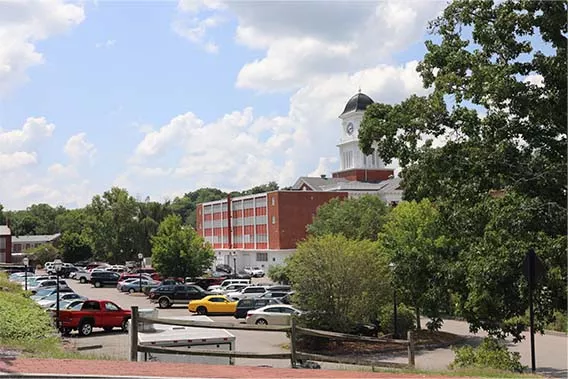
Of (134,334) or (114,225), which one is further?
(114,225)

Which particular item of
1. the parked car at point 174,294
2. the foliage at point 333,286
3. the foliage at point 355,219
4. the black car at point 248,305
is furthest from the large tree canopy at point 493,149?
the foliage at point 355,219

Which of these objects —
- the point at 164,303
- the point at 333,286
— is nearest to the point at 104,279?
the point at 164,303

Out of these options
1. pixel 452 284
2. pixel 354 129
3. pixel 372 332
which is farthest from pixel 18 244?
pixel 452 284

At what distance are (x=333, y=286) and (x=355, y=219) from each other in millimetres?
30713

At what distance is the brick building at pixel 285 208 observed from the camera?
79750 millimetres

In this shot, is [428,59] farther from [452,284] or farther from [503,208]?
[452,284]

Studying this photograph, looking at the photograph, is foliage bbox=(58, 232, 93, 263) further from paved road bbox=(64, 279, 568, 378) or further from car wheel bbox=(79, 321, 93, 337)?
paved road bbox=(64, 279, 568, 378)

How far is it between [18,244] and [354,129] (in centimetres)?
7331

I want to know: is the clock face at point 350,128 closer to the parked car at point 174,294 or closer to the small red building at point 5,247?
the small red building at point 5,247

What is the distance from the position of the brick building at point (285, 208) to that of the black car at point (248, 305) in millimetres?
35184

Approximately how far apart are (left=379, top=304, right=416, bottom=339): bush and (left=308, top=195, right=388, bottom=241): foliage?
74.2 feet

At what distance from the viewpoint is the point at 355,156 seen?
99.2 m

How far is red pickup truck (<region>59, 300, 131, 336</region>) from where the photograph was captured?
27.8 meters

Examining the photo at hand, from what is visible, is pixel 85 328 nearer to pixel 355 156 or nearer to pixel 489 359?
pixel 489 359
